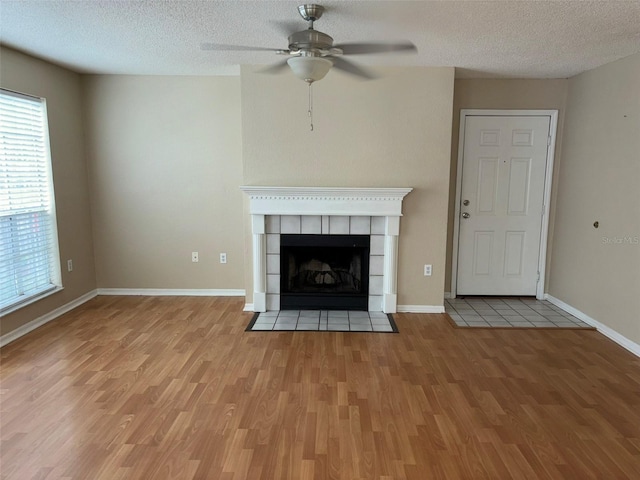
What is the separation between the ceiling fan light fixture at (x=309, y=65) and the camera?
2.27 m

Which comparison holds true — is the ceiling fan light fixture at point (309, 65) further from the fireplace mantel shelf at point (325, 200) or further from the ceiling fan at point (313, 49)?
the fireplace mantel shelf at point (325, 200)

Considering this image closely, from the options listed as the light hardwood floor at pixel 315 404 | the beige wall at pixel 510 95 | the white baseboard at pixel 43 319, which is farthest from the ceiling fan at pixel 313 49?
the white baseboard at pixel 43 319

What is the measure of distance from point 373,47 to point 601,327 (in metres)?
3.10

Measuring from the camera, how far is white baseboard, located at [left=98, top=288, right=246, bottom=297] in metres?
4.64

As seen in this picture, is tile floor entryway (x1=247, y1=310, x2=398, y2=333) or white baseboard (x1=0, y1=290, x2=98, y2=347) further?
tile floor entryway (x1=247, y1=310, x2=398, y2=333)

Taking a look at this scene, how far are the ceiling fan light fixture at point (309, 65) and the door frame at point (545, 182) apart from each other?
2.45 m

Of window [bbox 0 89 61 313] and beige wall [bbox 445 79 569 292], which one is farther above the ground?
beige wall [bbox 445 79 569 292]

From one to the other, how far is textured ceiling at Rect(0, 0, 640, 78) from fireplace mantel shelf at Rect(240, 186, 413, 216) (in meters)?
1.11

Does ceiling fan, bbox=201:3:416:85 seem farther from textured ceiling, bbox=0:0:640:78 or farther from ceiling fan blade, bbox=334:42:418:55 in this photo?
textured ceiling, bbox=0:0:640:78

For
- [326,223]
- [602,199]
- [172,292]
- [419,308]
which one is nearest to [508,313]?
[419,308]

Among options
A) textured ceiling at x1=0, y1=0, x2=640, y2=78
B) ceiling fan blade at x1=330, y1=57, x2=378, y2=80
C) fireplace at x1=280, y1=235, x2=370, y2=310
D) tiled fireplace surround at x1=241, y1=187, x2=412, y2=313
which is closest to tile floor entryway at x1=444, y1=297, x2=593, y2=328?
tiled fireplace surround at x1=241, y1=187, x2=412, y2=313

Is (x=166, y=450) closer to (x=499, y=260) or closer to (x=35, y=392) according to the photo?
(x=35, y=392)

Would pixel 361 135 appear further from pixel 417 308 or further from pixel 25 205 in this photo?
pixel 25 205

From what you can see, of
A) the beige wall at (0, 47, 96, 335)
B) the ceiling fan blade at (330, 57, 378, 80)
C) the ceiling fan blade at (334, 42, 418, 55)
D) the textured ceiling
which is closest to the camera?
the ceiling fan blade at (334, 42, 418, 55)
